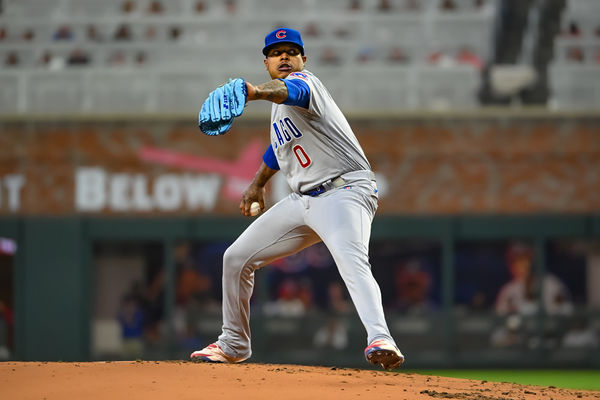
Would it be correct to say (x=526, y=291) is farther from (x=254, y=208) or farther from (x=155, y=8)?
(x=254, y=208)

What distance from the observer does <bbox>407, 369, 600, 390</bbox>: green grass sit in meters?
13.8

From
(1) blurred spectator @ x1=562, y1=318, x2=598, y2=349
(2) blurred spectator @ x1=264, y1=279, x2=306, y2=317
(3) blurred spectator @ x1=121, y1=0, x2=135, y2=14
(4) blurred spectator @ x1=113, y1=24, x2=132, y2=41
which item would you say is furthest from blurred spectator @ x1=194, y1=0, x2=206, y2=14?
(1) blurred spectator @ x1=562, y1=318, x2=598, y2=349

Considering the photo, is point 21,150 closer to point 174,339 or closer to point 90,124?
point 90,124

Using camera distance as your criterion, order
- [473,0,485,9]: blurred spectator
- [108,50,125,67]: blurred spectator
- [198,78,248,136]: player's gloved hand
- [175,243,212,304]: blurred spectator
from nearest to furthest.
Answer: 1. [198,78,248,136]: player's gloved hand
2. [175,243,212,304]: blurred spectator
3. [108,50,125,67]: blurred spectator
4. [473,0,485,9]: blurred spectator

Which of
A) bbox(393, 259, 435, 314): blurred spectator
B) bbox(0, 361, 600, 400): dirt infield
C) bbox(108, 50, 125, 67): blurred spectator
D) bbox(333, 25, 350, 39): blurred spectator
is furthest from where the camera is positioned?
bbox(333, 25, 350, 39): blurred spectator

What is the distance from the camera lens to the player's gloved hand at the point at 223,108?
502cm

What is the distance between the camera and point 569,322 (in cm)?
1634

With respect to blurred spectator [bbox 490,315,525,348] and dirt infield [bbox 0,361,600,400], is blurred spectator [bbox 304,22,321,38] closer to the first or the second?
blurred spectator [bbox 490,315,525,348]

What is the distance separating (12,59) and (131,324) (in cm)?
536

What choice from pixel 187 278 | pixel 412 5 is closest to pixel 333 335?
pixel 187 278

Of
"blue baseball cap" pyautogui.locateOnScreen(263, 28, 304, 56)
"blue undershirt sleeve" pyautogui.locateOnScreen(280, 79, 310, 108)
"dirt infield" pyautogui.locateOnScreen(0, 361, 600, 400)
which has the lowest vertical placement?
"dirt infield" pyautogui.locateOnScreen(0, 361, 600, 400)

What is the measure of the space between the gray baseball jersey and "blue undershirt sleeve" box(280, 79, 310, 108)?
0.55 feet

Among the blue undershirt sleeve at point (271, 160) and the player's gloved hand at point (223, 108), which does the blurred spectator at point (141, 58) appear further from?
the player's gloved hand at point (223, 108)

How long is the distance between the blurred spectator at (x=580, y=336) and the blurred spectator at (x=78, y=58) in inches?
388
